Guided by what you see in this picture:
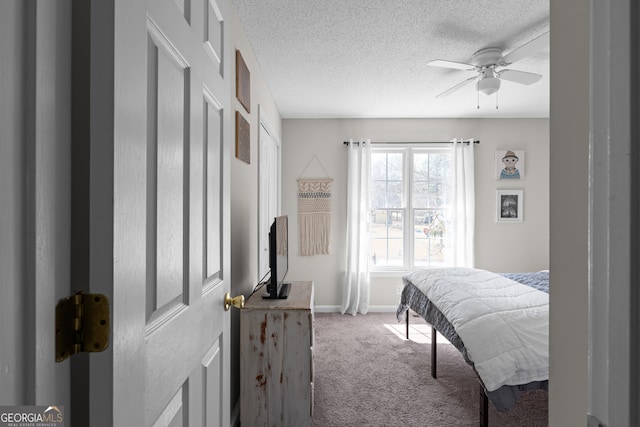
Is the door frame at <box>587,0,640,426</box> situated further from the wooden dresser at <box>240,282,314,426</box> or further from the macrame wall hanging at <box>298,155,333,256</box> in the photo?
the macrame wall hanging at <box>298,155,333,256</box>

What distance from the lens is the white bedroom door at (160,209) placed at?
20.0 inches

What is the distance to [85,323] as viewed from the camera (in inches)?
19.7

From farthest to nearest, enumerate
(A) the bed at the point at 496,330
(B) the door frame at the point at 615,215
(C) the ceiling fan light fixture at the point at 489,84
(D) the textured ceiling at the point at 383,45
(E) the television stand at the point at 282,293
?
Answer: (C) the ceiling fan light fixture at the point at 489,84 → (E) the television stand at the point at 282,293 → (D) the textured ceiling at the point at 383,45 → (A) the bed at the point at 496,330 → (B) the door frame at the point at 615,215

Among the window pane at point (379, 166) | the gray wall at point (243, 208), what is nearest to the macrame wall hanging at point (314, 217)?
the window pane at point (379, 166)

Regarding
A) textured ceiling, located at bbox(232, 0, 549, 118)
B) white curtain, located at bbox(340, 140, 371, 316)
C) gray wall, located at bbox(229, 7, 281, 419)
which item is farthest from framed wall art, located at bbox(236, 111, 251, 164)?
white curtain, located at bbox(340, 140, 371, 316)

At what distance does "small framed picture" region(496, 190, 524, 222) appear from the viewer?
479 cm

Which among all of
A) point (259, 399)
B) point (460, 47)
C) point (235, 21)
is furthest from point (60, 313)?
point (460, 47)

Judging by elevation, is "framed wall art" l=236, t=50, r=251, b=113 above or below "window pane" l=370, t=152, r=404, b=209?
above

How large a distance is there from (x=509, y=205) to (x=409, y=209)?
1.38m

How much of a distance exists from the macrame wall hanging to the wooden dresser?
2.63 m

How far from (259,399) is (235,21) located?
239 centimetres

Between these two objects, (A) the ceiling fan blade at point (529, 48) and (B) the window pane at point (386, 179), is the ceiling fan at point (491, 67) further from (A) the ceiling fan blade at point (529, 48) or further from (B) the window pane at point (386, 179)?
(B) the window pane at point (386, 179)

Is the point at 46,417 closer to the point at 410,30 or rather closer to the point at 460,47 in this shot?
the point at 410,30

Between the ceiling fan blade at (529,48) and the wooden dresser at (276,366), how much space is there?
7.42 ft
